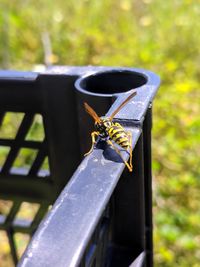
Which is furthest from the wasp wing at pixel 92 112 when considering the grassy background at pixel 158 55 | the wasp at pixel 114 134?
the grassy background at pixel 158 55

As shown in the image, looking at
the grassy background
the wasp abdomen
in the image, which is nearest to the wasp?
the wasp abdomen

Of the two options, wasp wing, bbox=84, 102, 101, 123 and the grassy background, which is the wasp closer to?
wasp wing, bbox=84, 102, 101, 123

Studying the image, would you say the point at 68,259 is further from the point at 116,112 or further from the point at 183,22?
the point at 183,22

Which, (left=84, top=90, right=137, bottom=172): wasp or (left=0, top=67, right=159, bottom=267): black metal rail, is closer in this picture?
(left=0, top=67, right=159, bottom=267): black metal rail

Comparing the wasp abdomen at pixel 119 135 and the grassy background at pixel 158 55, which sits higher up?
the wasp abdomen at pixel 119 135

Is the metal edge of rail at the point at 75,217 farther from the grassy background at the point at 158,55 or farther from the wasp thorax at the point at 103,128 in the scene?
the grassy background at the point at 158,55

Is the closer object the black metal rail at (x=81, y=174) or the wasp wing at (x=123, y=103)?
the black metal rail at (x=81, y=174)

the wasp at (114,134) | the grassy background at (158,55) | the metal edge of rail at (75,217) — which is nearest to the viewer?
the metal edge of rail at (75,217)
